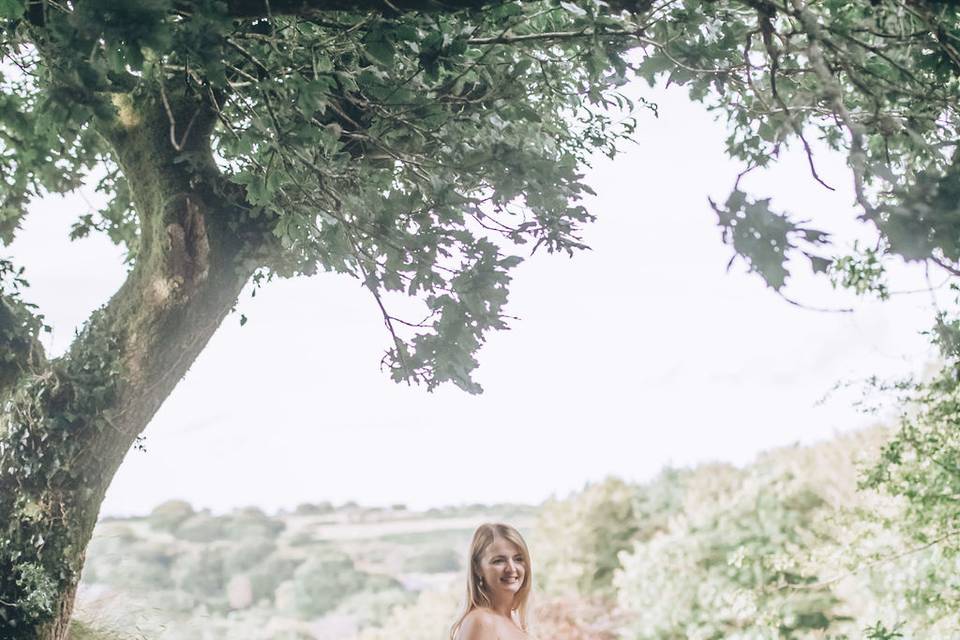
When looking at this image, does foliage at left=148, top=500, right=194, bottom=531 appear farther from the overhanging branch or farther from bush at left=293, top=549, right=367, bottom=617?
the overhanging branch

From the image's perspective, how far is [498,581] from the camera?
256 centimetres

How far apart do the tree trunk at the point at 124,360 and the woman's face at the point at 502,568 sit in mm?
1386

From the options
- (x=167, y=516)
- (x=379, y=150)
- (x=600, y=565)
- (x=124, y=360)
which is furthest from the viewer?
(x=167, y=516)

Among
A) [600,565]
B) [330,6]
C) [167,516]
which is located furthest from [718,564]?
[167,516]

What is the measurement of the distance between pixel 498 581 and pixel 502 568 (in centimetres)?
4

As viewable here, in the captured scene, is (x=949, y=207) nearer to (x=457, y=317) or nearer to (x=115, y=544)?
(x=457, y=317)

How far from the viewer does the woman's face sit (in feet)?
8.39

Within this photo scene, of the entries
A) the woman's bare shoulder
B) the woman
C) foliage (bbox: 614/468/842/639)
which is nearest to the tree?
the woman

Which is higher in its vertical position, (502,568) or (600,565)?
(502,568)

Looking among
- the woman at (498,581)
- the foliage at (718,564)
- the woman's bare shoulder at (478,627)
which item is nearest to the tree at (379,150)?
the woman at (498,581)

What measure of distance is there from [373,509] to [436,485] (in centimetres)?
78

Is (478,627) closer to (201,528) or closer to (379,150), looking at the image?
(379,150)

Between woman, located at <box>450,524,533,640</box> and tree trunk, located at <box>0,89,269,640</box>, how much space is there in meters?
1.36

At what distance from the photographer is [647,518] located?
8023 mm
